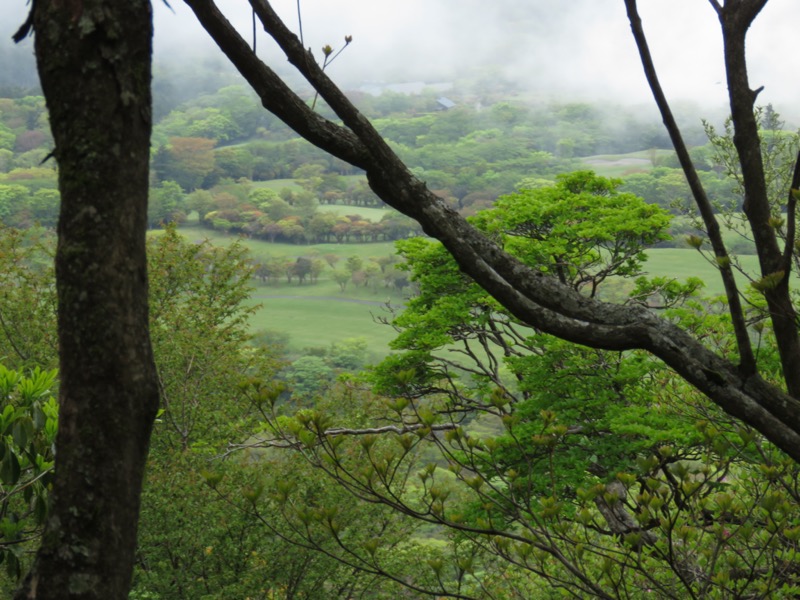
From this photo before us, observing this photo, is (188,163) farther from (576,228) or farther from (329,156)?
(576,228)

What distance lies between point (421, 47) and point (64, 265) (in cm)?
18765

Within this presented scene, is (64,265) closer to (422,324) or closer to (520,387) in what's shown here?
(520,387)

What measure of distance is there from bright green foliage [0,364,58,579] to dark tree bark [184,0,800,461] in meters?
1.37

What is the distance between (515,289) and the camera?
2.12m

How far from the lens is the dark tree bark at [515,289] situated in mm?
1977

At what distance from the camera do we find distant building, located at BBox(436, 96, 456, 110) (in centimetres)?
13450

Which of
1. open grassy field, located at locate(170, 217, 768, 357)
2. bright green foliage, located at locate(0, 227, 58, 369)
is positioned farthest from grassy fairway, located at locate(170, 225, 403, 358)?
bright green foliage, located at locate(0, 227, 58, 369)

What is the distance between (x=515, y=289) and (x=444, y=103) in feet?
459

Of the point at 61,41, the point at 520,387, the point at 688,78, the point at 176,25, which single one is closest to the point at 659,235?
the point at 520,387

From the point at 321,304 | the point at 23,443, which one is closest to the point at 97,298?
the point at 23,443

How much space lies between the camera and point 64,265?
147 centimetres

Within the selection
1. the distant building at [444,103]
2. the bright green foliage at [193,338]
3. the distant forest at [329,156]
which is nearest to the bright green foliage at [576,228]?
the bright green foliage at [193,338]

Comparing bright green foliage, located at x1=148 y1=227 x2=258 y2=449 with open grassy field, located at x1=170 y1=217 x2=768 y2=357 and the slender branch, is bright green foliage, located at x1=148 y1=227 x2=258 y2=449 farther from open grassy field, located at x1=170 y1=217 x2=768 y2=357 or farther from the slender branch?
open grassy field, located at x1=170 y1=217 x2=768 y2=357

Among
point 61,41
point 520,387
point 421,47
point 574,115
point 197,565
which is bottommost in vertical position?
point 197,565
